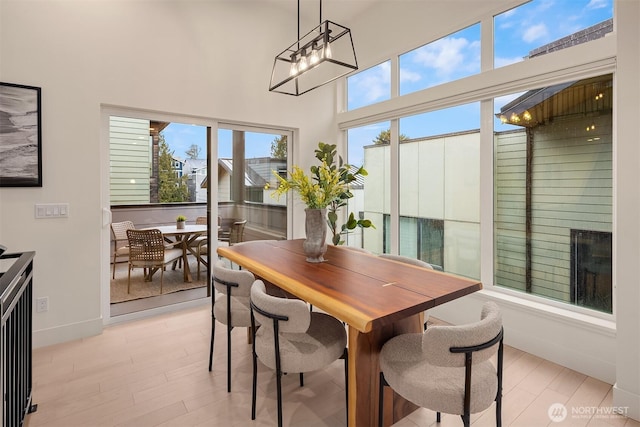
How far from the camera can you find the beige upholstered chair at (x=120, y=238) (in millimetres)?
3355

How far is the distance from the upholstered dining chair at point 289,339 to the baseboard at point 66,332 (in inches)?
81.5

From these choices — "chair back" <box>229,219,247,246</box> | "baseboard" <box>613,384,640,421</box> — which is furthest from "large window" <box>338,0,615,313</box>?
"chair back" <box>229,219,247,246</box>

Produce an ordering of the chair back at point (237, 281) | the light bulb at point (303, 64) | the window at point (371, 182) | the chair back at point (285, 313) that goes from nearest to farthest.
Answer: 1. the chair back at point (285, 313)
2. the chair back at point (237, 281)
3. the light bulb at point (303, 64)
4. the window at point (371, 182)

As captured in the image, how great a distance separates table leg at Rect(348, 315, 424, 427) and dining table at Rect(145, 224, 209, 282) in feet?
8.86

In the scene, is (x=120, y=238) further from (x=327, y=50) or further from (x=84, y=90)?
(x=327, y=50)

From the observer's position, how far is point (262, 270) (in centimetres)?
213

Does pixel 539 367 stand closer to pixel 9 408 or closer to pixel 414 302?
pixel 414 302

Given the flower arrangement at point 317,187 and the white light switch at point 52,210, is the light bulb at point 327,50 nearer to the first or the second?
the flower arrangement at point 317,187

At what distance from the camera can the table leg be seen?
1641mm

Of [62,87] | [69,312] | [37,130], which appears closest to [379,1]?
[62,87]

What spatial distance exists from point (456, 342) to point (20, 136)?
11.5 ft

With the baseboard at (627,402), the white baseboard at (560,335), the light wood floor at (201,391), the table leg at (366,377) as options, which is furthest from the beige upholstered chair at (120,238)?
the baseboard at (627,402)

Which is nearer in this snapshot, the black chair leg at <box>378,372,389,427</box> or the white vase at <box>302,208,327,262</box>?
the black chair leg at <box>378,372,389,427</box>

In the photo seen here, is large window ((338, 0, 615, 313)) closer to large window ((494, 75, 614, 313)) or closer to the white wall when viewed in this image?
large window ((494, 75, 614, 313))
